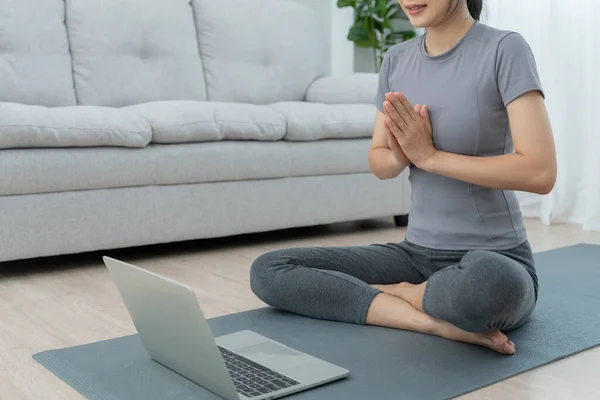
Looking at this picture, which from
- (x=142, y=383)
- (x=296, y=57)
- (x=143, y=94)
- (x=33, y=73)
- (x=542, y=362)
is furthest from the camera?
(x=296, y=57)

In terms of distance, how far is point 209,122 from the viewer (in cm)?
260

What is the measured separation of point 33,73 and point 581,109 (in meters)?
2.28

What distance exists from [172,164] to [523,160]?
1.34m

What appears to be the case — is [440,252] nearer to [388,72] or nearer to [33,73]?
[388,72]

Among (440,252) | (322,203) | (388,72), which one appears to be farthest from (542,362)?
(322,203)

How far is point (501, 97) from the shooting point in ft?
5.10

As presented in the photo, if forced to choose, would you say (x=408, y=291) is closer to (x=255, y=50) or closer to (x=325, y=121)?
(x=325, y=121)

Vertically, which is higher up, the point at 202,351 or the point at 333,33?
the point at 333,33

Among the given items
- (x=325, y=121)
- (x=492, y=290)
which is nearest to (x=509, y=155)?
(x=492, y=290)

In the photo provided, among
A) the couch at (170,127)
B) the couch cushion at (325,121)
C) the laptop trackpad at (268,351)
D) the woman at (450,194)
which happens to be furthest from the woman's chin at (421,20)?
the couch cushion at (325,121)

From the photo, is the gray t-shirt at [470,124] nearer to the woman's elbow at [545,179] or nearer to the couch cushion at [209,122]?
the woman's elbow at [545,179]

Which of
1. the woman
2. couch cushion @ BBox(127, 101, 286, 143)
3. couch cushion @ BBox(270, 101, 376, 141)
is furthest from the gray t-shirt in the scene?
couch cushion @ BBox(270, 101, 376, 141)

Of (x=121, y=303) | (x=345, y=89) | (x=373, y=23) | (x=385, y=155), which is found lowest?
(x=121, y=303)

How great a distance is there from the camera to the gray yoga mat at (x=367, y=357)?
1.33 meters
